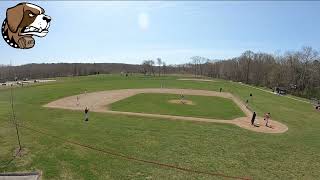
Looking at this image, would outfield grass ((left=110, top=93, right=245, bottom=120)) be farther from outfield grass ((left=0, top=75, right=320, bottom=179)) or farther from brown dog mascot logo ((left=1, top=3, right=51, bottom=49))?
brown dog mascot logo ((left=1, top=3, right=51, bottom=49))

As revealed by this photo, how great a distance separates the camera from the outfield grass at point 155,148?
18.2 meters

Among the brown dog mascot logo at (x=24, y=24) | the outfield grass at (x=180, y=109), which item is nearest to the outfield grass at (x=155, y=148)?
the outfield grass at (x=180, y=109)

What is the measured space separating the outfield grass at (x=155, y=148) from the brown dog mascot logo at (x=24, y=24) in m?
7.53

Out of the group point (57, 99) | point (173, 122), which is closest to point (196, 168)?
point (173, 122)

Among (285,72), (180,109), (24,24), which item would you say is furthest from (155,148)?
(285,72)

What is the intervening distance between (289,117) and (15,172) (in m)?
30.6

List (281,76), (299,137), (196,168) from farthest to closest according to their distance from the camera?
(281,76)
(299,137)
(196,168)

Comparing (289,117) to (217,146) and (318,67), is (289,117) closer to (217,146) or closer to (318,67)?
(217,146)

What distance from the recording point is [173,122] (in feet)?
102

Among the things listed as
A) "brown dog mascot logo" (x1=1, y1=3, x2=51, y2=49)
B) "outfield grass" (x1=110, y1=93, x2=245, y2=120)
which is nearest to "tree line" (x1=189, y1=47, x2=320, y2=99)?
"outfield grass" (x1=110, y1=93, x2=245, y2=120)

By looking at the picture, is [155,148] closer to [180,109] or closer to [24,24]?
[24,24]

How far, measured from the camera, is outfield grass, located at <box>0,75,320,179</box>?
59.6 feet

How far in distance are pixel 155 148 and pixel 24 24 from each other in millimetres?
12332

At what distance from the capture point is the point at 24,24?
1409 cm
